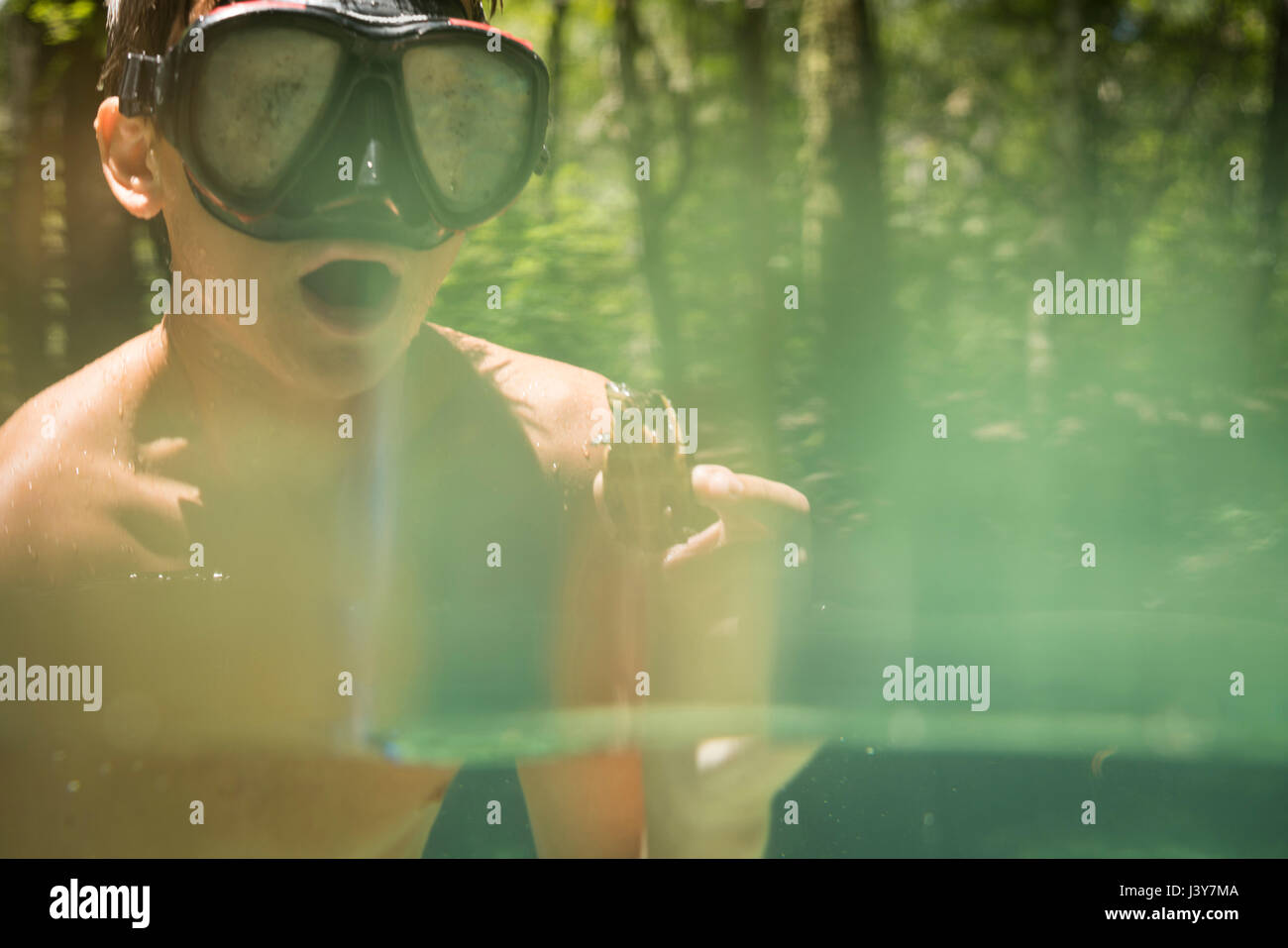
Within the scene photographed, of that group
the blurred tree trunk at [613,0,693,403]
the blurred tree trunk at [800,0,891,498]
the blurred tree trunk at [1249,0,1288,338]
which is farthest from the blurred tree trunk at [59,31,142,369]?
the blurred tree trunk at [1249,0,1288,338]

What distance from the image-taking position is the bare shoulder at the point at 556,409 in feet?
6.02

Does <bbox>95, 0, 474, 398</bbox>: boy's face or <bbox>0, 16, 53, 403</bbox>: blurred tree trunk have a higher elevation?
<bbox>0, 16, 53, 403</bbox>: blurred tree trunk

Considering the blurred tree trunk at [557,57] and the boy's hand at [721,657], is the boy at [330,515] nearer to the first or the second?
the boy's hand at [721,657]

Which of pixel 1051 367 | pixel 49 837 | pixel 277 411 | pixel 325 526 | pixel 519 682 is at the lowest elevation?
pixel 49 837

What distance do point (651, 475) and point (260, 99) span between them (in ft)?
2.91

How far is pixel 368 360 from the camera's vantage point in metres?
1.58

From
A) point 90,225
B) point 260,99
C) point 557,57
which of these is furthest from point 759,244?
point 260,99

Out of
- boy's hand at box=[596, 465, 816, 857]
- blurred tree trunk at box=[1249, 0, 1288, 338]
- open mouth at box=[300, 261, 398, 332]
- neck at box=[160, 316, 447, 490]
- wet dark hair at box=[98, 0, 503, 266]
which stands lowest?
boy's hand at box=[596, 465, 816, 857]

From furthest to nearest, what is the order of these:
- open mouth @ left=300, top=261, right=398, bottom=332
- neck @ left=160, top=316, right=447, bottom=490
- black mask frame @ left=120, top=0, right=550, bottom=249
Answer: neck @ left=160, top=316, right=447, bottom=490
open mouth @ left=300, top=261, right=398, bottom=332
black mask frame @ left=120, top=0, right=550, bottom=249

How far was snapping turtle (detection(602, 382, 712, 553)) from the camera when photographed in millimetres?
1729

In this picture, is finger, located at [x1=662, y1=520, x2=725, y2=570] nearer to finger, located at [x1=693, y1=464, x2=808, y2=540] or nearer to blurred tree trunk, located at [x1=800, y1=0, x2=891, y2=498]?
finger, located at [x1=693, y1=464, x2=808, y2=540]

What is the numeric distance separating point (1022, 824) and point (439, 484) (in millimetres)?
1622
